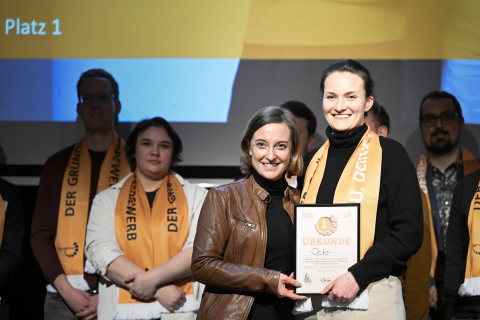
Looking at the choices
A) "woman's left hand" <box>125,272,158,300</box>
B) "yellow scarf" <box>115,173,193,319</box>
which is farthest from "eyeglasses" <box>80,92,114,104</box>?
"woman's left hand" <box>125,272,158,300</box>

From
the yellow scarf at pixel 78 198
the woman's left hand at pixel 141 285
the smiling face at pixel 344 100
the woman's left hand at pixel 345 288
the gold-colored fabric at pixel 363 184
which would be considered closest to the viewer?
the woman's left hand at pixel 345 288

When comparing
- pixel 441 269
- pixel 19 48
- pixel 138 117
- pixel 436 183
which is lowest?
pixel 441 269

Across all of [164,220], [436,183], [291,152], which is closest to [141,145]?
[164,220]

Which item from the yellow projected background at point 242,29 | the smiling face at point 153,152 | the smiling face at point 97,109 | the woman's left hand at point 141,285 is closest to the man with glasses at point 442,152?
the yellow projected background at point 242,29

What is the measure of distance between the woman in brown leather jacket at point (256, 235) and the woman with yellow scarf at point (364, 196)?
130 millimetres

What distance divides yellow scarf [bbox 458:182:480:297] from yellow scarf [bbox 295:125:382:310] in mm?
1338

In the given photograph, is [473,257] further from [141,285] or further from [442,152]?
[141,285]

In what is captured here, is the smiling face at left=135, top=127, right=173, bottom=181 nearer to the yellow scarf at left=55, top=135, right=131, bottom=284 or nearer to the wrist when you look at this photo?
the yellow scarf at left=55, top=135, right=131, bottom=284

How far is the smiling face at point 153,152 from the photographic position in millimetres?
2980

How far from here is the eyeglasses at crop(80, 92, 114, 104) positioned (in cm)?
353

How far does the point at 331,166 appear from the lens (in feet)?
6.46

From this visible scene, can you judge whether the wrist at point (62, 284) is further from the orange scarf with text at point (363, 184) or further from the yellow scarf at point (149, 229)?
the orange scarf with text at point (363, 184)

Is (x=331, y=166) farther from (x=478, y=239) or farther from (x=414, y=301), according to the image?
(x=478, y=239)

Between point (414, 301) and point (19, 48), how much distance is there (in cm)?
349
